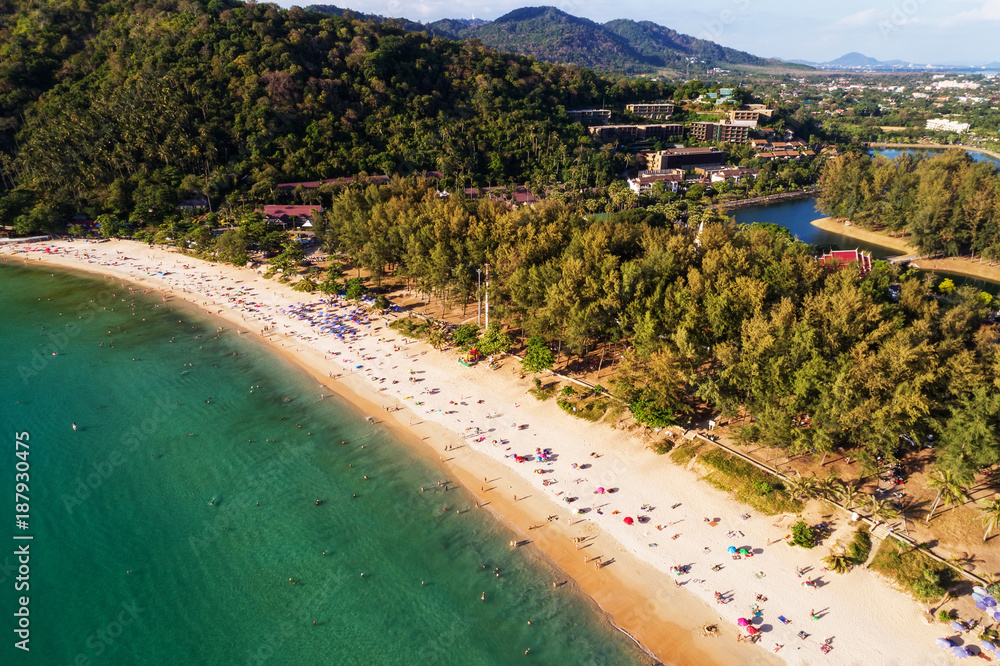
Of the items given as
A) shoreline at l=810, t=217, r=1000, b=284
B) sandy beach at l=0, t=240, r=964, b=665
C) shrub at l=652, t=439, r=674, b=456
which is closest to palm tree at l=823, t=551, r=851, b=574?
sandy beach at l=0, t=240, r=964, b=665

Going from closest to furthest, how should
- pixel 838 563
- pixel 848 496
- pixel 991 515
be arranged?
pixel 838 563 → pixel 991 515 → pixel 848 496

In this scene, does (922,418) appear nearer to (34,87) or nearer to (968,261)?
(968,261)

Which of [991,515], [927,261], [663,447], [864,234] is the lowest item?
[663,447]

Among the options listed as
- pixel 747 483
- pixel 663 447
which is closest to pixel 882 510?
pixel 747 483

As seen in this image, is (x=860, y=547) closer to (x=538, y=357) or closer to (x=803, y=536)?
(x=803, y=536)

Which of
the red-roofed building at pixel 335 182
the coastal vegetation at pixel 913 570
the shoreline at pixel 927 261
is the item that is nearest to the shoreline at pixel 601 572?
the coastal vegetation at pixel 913 570

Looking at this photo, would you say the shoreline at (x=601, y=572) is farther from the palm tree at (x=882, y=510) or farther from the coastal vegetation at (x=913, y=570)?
the palm tree at (x=882, y=510)

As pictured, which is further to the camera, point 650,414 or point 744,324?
point 650,414

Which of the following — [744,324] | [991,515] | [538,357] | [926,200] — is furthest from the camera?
[926,200]
